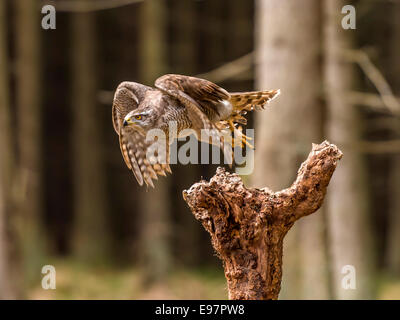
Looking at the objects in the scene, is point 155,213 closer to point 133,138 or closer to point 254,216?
point 133,138

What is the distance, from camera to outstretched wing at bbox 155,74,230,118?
3701 millimetres

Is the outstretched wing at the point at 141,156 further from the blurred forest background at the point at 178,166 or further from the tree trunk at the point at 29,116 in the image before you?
the tree trunk at the point at 29,116

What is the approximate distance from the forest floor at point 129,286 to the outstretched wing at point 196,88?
7.04 meters

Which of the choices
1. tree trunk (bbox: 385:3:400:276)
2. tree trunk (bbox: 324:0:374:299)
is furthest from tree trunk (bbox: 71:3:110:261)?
tree trunk (bbox: 324:0:374:299)

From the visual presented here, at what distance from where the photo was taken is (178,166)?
15219 mm

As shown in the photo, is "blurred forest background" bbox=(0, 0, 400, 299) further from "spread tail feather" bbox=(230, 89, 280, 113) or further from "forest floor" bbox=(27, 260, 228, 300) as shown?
"spread tail feather" bbox=(230, 89, 280, 113)

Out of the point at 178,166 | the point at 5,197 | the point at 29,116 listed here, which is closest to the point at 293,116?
the point at 5,197

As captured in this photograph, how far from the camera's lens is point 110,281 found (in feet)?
43.2

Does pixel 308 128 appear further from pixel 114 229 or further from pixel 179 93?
pixel 114 229

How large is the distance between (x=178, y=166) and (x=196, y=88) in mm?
11522

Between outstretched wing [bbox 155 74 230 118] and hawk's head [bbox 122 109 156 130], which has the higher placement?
outstretched wing [bbox 155 74 230 118]

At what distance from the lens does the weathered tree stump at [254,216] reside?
10.9 ft

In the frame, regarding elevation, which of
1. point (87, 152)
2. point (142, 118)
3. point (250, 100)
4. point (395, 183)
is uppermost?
point (250, 100)

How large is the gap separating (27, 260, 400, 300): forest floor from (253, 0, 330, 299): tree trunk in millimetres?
4315
